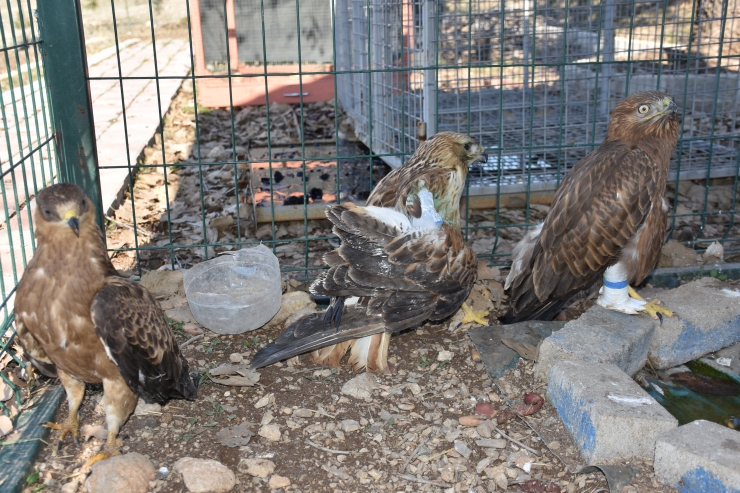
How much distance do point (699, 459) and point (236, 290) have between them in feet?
10.6

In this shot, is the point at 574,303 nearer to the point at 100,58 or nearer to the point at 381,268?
the point at 381,268

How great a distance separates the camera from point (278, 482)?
11.6 feet

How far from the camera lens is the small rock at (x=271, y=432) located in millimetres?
3859

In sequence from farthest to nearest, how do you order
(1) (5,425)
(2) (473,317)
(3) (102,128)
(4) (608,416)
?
(3) (102,128) < (2) (473,317) < (1) (5,425) < (4) (608,416)

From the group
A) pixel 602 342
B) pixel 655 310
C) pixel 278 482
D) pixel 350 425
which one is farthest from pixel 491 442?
pixel 655 310

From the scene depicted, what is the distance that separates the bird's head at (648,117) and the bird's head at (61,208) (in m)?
3.49

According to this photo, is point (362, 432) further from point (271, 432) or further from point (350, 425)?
point (271, 432)

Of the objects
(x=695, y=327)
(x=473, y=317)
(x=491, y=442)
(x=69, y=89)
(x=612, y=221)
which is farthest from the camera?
(x=473, y=317)

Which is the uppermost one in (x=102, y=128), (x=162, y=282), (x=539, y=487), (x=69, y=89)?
(x=69, y=89)

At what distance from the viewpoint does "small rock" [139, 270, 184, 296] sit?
215 inches

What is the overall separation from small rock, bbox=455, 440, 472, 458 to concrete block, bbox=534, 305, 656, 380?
2.58 feet

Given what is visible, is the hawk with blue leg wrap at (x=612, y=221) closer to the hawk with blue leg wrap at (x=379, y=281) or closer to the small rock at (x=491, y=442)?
the hawk with blue leg wrap at (x=379, y=281)

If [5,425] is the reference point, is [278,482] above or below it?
below

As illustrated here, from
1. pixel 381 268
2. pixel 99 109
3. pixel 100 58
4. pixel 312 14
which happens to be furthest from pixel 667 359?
pixel 100 58
